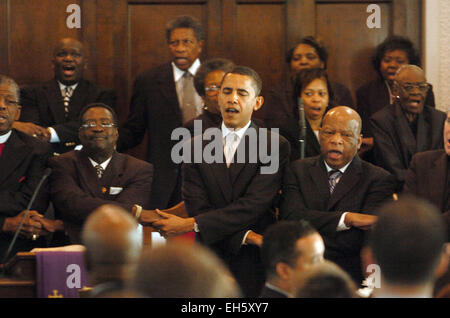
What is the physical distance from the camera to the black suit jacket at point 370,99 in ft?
20.3

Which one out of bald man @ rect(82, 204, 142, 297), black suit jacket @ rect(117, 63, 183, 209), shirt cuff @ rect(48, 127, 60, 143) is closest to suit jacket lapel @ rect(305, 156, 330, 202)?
black suit jacket @ rect(117, 63, 183, 209)

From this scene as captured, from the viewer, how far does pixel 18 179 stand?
204 inches

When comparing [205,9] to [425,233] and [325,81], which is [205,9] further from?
[425,233]

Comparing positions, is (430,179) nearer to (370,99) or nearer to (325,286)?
(370,99)

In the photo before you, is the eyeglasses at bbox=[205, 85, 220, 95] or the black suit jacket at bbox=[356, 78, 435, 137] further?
the black suit jacket at bbox=[356, 78, 435, 137]

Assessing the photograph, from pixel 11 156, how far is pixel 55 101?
1001mm

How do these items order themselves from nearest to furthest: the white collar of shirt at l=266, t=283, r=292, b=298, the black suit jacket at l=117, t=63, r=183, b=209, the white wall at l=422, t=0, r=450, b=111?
1. the white collar of shirt at l=266, t=283, r=292, b=298
2. the black suit jacket at l=117, t=63, r=183, b=209
3. the white wall at l=422, t=0, r=450, b=111

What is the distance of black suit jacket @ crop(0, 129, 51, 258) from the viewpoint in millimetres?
5043

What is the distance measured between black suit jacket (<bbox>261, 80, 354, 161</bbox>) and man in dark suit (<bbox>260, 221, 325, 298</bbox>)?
2.25 m

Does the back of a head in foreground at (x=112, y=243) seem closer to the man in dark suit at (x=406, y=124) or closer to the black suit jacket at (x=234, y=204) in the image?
the black suit jacket at (x=234, y=204)

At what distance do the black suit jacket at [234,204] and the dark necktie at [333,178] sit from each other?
0.29 m

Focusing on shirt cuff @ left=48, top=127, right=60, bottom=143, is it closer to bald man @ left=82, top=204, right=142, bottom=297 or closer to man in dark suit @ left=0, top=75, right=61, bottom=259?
man in dark suit @ left=0, top=75, right=61, bottom=259

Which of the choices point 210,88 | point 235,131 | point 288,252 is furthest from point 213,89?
point 288,252

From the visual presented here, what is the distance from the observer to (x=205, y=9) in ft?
22.3
